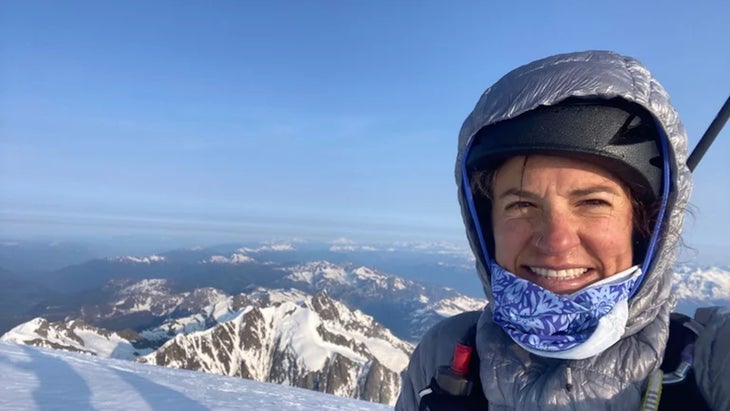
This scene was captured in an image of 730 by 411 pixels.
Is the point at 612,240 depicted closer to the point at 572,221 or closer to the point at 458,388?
the point at 572,221

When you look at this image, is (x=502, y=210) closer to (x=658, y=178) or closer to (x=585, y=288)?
(x=585, y=288)

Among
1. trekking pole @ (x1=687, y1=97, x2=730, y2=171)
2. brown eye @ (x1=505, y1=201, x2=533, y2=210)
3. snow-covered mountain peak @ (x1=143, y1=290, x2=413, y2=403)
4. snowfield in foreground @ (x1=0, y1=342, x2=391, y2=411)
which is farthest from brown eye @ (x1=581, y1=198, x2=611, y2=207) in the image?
snow-covered mountain peak @ (x1=143, y1=290, x2=413, y2=403)

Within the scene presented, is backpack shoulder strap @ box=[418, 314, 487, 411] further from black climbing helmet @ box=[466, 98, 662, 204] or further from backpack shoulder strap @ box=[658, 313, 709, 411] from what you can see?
black climbing helmet @ box=[466, 98, 662, 204]

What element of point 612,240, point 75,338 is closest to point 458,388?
point 612,240

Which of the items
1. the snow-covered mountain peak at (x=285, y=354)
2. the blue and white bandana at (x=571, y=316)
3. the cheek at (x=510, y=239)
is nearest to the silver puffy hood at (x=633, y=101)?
the blue and white bandana at (x=571, y=316)

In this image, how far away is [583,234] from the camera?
195 centimetres

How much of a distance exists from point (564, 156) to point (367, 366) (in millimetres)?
135516

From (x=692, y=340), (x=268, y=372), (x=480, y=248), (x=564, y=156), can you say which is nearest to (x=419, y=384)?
(x=480, y=248)

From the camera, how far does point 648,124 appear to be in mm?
2066

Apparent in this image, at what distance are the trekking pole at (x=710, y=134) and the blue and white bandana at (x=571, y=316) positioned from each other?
1292 mm

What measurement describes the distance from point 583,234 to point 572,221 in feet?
0.26

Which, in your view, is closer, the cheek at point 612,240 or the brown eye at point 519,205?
the cheek at point 612,240

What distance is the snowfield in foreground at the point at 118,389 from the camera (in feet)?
25.8

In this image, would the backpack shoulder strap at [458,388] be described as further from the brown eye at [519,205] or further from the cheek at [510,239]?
the brown eye at [519,205]
